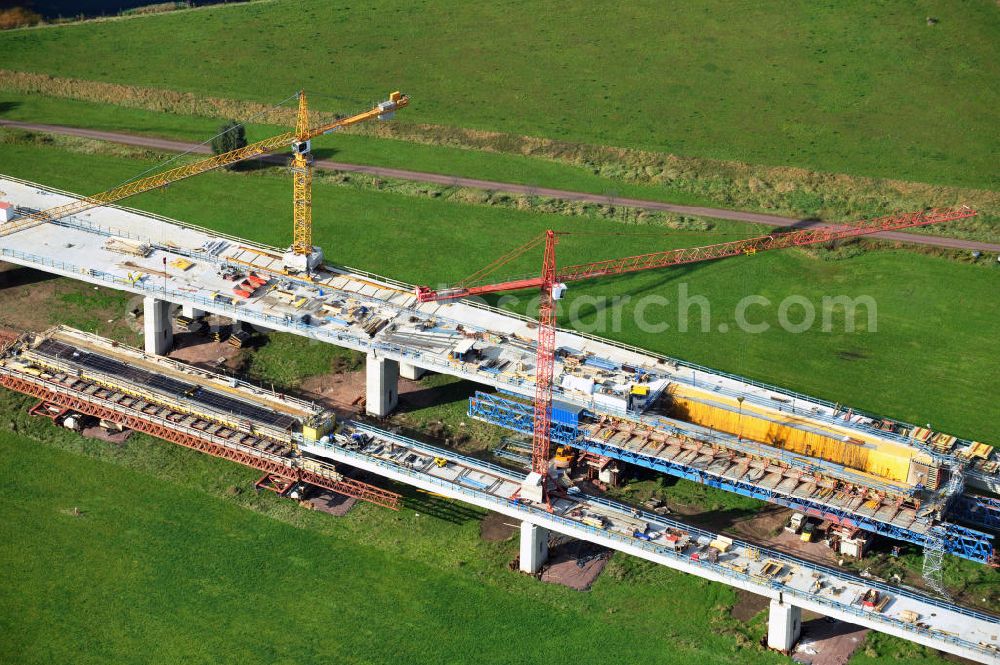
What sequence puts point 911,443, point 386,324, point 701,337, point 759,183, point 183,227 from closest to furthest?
1. point 911,443
2. point 386,324
3. point 701,337
4. point 183,227
5. point 759,183

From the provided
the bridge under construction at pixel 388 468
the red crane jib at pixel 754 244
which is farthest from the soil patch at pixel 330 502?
the red crane jib at pixel 754 244

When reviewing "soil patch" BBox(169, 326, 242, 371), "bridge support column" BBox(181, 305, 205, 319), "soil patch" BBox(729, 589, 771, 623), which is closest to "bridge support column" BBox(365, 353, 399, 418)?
"soil patch" BBox(169, 326, 242, 371)

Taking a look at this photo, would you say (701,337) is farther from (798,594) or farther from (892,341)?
(798,594)

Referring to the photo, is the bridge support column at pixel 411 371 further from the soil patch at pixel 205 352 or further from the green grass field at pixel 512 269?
the soil patch at pixel 205 352

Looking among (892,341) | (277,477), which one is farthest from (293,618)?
(892,341)

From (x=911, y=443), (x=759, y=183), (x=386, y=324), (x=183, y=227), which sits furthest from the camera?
(x=759, y=183)

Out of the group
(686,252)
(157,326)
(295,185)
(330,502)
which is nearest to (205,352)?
(157,326)

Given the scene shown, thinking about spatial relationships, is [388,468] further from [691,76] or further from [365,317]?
[691,76]
